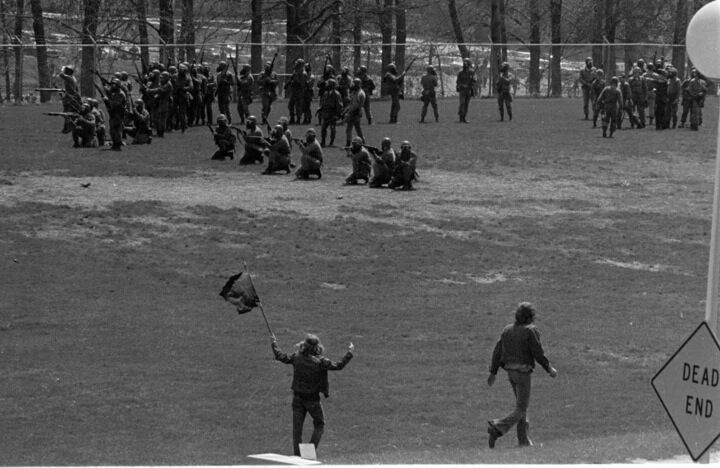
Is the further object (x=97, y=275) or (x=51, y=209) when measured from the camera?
(x=51, y=209)

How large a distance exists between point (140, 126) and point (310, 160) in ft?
21.8

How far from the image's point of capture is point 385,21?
63.0 metres

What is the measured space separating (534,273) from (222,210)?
25.1 ft

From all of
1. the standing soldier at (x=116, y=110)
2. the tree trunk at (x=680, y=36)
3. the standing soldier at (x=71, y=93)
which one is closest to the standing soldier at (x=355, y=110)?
the standing soldier at (x=116, y=110)

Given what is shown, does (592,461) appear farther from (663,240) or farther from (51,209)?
(51,209)

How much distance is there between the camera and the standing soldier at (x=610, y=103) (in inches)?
1638

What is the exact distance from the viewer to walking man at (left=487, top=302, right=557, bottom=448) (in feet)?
52.7

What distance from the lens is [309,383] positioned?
52.4ft

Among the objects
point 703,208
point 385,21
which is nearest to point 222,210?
point 703,208

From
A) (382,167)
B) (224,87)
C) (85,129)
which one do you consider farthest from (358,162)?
(224,87)

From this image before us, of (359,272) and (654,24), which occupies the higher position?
(654,24)

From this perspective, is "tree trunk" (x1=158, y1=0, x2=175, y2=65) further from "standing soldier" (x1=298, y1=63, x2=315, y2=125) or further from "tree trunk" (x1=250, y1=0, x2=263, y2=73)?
"standing soldier" (x1=298, y1=63, x2=315, y2=125)

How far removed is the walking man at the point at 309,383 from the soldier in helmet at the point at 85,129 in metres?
23.6

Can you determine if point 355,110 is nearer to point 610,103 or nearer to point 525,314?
point 610,103
